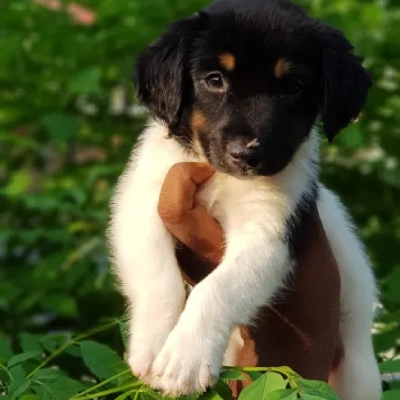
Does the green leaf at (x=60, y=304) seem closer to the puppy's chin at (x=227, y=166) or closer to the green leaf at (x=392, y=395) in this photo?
the puppy's chin at (x=227, y=166)

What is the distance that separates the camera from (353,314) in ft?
9.75

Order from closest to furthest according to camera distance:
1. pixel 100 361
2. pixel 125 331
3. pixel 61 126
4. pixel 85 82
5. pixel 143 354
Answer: pixel 143 354 → pixel 100 361 → pixel 125 331 → pixel 85 82 → pixel 61 126

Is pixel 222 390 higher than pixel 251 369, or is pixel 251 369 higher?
pixel 251 369

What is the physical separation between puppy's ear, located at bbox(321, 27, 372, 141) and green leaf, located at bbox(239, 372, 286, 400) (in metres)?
1.03

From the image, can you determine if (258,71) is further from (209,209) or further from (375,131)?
(375,131)

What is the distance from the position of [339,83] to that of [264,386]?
113 centimetres

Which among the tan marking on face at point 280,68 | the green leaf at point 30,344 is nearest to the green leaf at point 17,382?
the green leaf at point 30,344

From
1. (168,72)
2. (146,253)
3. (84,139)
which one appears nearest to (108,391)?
(146,253)

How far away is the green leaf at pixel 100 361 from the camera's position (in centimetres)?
237

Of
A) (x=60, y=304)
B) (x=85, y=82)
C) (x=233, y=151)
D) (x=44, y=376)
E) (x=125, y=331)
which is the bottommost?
(x=60, y=304)

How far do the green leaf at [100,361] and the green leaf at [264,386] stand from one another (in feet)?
1.81

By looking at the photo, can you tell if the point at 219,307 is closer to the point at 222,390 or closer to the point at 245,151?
the point at 222,390

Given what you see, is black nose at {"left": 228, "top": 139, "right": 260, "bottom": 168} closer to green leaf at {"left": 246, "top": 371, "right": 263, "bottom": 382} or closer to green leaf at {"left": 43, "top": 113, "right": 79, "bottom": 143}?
green leaf at {"left": 246, "top": 371, "right": 263, "bottom": 382}

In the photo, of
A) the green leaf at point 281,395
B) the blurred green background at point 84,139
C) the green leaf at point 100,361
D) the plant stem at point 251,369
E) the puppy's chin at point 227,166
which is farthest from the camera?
the blurred green background at point 84,139
